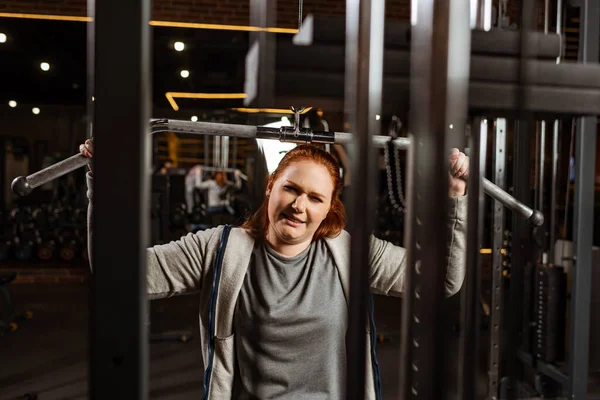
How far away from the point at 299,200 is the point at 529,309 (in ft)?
7.40

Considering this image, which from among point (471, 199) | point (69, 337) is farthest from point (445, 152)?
point (69, 337)

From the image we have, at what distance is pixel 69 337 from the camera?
425 cm

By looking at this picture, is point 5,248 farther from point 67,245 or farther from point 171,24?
point 171,24

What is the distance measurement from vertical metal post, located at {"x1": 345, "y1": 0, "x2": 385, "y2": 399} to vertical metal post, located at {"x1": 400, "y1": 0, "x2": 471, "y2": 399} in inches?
1.8

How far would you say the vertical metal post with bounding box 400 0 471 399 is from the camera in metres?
0.55

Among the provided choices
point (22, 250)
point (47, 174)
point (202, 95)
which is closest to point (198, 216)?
point (202, 95)

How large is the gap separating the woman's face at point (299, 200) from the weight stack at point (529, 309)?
2.01 meters

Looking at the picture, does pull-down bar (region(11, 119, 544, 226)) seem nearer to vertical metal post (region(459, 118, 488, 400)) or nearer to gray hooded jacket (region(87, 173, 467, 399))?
gray hooded jacket (region(87, 173, 467, 399))

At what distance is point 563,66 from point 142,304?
628 mm

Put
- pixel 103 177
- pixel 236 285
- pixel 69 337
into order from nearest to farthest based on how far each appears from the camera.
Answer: pixel 103 177
pixel 236 285
pixel 69 337

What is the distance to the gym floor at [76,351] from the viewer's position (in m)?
3.28

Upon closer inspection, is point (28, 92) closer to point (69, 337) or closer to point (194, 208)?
point (194, 208)

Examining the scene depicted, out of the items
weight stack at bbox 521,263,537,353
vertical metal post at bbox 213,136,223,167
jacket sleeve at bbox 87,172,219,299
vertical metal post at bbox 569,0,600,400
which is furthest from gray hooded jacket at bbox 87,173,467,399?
vertical metal post at bbox 213,136,223,167

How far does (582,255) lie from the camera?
2.32 m
